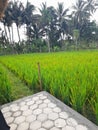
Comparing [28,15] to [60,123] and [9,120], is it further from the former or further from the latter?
[60,123]

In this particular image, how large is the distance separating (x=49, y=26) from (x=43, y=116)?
26.6m

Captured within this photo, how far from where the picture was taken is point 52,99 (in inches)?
140

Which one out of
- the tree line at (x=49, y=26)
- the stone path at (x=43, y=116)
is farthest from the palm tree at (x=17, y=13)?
the stone path at (x=43, y=116)

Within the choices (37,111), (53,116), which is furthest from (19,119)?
(53,116)

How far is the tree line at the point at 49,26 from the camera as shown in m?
26.2

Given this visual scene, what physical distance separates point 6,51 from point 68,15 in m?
11.0

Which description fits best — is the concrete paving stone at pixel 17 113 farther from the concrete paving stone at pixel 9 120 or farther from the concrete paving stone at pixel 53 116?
the concrete paving stone at pixel 53 116

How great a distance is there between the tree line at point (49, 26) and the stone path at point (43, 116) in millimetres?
22641

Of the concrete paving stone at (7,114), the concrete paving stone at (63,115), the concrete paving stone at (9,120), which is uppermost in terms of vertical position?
the concrete paving stone at (63,115)

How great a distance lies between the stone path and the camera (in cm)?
268

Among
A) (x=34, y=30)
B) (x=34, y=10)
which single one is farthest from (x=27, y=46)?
(x=34, y=10)

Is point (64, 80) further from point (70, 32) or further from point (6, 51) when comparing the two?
point (70, 32)

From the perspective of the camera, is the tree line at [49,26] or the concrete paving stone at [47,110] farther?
the tree line at [49,26]

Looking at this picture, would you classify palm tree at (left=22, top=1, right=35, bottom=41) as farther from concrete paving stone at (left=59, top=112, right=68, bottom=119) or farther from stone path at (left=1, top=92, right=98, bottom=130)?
concrete paving stone at (left=59, top=112, right=68, bottom=119)
